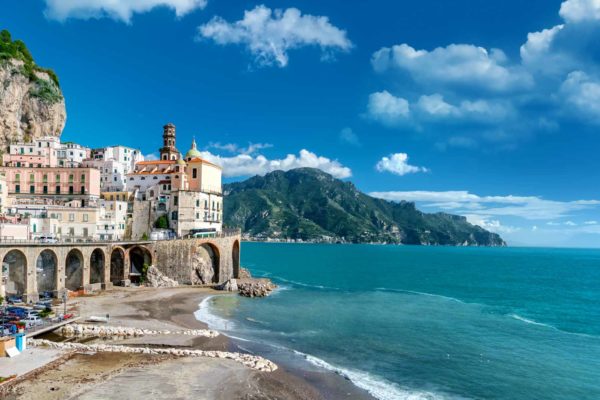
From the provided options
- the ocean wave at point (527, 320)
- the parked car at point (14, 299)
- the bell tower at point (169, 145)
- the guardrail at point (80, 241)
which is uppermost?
the bell tower at point (169, 145)

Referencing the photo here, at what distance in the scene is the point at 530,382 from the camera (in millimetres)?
39312

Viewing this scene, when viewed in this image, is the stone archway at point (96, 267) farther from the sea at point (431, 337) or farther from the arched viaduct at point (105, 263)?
the sea at point (431, 337)

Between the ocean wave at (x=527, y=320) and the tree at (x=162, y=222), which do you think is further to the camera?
the tree at (x=162, y=222)

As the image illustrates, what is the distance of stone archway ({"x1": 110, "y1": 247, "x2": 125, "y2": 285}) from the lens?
80938 millimetres

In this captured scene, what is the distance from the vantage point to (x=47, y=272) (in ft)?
223

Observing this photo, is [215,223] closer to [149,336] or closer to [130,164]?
[130,164]

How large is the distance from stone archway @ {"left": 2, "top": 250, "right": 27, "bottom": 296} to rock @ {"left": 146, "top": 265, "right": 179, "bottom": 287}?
78.7ft

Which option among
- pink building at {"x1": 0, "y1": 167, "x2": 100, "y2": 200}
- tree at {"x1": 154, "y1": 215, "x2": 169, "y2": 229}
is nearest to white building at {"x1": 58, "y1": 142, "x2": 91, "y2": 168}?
pink building at {"x1": 0, "y1": 167, "x2": 100, "y2": 200}

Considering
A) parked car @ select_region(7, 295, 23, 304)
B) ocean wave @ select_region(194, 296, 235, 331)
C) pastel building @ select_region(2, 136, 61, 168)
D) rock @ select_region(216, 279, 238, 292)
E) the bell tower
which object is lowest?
ocean wave @ select_region(194, 296, 235, 331)

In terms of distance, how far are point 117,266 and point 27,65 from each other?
213 feet

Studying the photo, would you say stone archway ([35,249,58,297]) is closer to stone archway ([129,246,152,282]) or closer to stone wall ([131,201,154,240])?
stone archway ([129,246,152,282])

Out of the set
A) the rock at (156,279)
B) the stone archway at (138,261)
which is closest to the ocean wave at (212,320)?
the rock at (156,279)

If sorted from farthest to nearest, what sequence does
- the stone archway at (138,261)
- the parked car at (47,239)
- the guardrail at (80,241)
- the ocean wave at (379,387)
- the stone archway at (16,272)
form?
the stone archway at (138,261) < the parked car at (47,239) < the stone archway at (16,272) < the guardrail at (80,241) < the ocean wave at (379,387)

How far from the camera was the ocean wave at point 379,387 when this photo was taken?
114 feet
